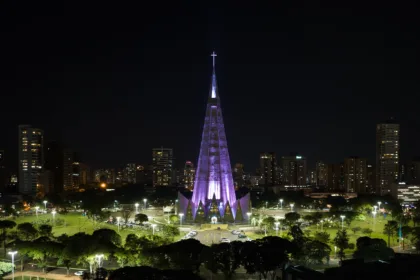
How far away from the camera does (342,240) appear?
3472cm

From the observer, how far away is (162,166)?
162625 millimetres

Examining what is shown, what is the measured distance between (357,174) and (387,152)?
462 inches

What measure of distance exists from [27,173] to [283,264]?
8430 centimetres

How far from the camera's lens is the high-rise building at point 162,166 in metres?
154

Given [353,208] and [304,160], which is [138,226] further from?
[304,160]

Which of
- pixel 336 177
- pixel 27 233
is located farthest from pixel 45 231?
pixel 336 177

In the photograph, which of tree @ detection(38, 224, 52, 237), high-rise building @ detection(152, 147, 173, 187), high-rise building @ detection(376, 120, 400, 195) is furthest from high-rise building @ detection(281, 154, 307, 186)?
tree @ detection(38, 224, 52, 237)

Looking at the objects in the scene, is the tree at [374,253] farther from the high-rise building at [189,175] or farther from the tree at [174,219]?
the high-rise building at [189,175]

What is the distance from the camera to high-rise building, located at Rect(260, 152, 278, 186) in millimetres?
159125

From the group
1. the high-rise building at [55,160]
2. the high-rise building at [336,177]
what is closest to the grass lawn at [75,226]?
the high-rise building at [55,160]

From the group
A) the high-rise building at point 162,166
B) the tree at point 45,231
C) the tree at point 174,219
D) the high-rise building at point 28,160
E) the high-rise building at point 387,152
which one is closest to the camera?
the tree at point 45,231

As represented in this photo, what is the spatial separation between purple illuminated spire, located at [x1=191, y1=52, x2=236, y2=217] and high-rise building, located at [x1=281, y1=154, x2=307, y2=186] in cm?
10120

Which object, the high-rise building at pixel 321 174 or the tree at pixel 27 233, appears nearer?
the tree at pixel 27 233

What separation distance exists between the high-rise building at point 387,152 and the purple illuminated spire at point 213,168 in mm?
66063
